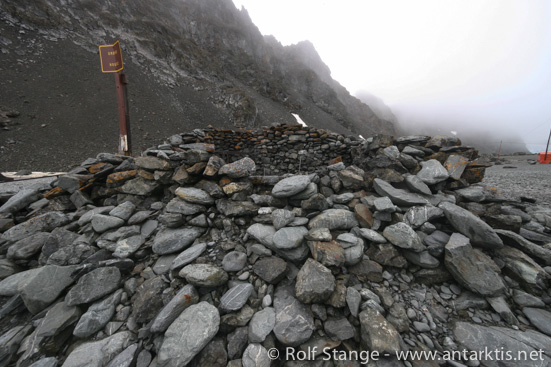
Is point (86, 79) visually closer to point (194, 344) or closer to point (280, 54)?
point (194, 344)

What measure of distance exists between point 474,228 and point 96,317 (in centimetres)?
471

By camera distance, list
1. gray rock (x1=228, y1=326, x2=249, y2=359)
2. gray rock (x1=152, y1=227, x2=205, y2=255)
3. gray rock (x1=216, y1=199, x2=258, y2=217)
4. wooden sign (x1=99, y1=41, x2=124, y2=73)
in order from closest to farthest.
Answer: gray rock (x1=228, y1=326, x2=249, y2=359)
gray rock (x1=152, y1=227, x2=205, y2=255)
gray rock (x1=216, y1=199, x2=258, y2=217)
wooden sign (x1=99, y1=41, x2=124, y2=73)

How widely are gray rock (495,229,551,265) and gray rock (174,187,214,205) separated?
4.28 m

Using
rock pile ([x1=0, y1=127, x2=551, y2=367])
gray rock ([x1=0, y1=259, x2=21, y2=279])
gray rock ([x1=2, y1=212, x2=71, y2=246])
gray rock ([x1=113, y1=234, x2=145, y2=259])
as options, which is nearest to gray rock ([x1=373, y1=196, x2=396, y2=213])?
rock pile ([x1=0, y1=127, x2=551, y2=367])

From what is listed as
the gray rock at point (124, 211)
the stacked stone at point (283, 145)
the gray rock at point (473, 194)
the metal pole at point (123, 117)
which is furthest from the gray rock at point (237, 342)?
the metal pole at point (123, 117)

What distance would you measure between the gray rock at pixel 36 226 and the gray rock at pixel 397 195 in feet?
17.1

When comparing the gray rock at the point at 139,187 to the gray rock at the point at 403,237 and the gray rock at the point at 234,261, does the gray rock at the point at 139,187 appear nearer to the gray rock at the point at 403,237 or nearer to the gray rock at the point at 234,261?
the gray rock at the point at 234,261

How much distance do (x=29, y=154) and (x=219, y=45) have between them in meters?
37.0

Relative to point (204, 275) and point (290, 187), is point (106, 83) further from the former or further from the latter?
point (204, 275)

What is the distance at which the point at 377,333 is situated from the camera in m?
1.74

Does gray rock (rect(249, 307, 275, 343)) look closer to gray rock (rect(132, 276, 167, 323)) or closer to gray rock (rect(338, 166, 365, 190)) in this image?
gray rock (rect(132, 276, 167, 323))

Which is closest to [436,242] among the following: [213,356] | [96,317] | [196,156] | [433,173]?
[433,173]

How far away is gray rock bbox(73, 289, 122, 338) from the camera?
6.16ft

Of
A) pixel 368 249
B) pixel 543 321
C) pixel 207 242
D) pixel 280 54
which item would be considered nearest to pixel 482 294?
pixel 543 321
